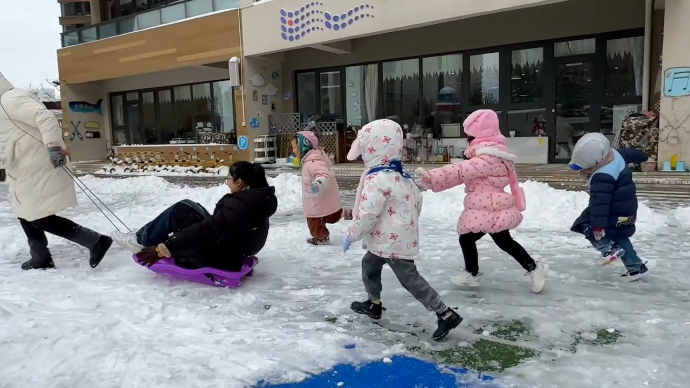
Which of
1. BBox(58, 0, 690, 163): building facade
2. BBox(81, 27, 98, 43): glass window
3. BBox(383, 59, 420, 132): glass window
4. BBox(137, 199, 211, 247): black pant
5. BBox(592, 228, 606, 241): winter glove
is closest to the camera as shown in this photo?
BBox(592, 228, 606, 241): winter glove

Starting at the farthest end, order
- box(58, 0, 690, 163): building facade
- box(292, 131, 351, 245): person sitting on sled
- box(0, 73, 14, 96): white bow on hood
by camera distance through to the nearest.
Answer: box(58, 0, 690, 163): building facade
box(292, 131, 351, 245): person sitting on sled
box(0, 73, 14, 96): white bow on hood

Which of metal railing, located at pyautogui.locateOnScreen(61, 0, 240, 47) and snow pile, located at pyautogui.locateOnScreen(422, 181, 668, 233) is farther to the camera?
metal railing, located at pyautogui.locateOnScreen(61, 0, 240, 47)

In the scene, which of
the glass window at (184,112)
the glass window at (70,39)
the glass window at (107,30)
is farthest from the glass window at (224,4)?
the glass window at (70,39)

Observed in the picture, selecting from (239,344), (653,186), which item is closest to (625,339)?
(239,344)

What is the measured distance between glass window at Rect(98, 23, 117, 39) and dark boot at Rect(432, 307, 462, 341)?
62.5 ft

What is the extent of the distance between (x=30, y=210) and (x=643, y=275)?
5367 millimetres

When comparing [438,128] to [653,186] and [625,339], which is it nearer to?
[653,186]

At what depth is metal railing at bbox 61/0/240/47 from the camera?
1612 centimetres

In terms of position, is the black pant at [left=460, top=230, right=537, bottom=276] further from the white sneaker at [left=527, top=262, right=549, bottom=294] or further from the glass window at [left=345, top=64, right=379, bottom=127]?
the glass window at [left=345, top=64, right=379, bottom=127]

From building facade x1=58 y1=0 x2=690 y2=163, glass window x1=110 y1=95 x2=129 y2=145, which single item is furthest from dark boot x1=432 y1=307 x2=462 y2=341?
glass window x1=110 y1=95 x2=129 y2=145

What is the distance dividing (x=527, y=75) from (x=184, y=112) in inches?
497

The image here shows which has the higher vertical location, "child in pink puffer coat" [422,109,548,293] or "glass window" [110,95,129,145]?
"glass window" [110,95,129,145]

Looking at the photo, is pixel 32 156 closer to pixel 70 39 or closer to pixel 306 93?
pixel 306 93

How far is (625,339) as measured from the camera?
3213 millimetres
